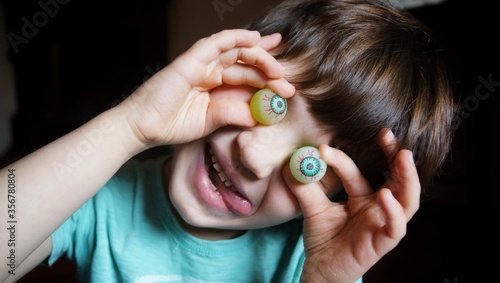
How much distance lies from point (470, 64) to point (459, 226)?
424 mm

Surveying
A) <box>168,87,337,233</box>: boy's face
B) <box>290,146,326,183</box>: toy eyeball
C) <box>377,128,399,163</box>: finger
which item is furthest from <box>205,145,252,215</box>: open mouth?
<box>377,128,399,163</box>: finger

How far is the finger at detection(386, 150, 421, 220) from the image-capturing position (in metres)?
0.54

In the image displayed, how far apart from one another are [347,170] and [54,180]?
37 centimetres

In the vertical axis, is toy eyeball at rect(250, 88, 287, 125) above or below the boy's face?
above

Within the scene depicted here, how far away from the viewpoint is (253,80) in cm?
56

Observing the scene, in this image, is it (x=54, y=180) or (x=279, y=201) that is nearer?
(x=54, y=180)

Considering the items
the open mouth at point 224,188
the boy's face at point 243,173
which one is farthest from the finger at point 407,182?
the open mouth at point 224,188

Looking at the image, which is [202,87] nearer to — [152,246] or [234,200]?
[234,200]

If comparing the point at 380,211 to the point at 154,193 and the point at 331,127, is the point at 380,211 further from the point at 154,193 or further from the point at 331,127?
the point at 154,193

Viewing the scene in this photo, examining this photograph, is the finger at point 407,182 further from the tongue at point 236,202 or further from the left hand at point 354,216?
the tongue at point 236,202

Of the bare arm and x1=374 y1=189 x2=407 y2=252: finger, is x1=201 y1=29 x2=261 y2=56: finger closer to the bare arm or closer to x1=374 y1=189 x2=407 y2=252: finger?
the bare arm

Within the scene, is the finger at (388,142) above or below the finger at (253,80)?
below

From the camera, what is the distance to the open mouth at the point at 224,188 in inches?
24.5

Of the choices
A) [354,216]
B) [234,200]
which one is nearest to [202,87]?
[234,200]
